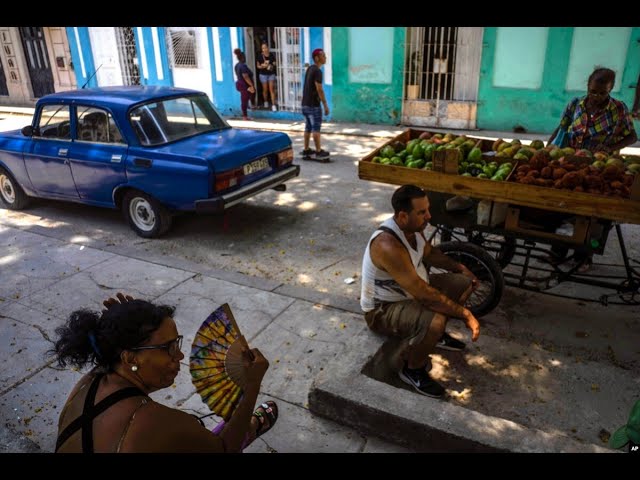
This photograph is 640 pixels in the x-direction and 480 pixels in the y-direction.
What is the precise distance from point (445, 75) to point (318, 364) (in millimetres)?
10191

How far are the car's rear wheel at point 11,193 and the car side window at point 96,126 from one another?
1.80 m

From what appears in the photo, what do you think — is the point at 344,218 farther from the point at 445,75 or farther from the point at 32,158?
the point at 445,75

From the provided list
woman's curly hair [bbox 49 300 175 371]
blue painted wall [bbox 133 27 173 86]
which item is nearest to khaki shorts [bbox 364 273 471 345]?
woman's curly hair [bbox 49 300 175 371]

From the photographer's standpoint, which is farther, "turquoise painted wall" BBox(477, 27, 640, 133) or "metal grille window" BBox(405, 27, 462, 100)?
"metal grille window" BBox(405, 27, 462, 100)

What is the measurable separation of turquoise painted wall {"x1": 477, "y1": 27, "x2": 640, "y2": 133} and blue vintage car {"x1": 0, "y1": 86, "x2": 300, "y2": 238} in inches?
267

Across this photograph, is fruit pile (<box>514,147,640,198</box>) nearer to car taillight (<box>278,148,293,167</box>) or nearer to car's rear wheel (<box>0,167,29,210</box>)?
car taillight (<box>278,148,293,167</box>)

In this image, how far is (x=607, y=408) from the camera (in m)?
3.43

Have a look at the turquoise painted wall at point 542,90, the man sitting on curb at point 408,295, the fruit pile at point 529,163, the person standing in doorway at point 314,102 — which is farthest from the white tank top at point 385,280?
the turquoise painted wall at point 542,90

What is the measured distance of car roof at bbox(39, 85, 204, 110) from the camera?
248 inches

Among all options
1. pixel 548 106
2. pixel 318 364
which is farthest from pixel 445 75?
pixel 318 364

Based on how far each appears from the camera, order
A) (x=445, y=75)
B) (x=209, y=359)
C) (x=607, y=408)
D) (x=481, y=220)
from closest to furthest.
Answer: (x=209, y=359), (x=607, y=408), (x=481, y=220), (x=445, y=75)

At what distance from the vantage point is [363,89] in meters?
13.2

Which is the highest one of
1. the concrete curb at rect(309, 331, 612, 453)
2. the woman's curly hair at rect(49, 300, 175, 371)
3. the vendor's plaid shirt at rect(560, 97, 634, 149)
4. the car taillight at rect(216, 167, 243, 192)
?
the vendor's plaid shirt at rect(560, 97, 634, 149)

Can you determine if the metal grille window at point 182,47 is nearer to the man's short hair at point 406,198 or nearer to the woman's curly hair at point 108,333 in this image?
the man's short hair at point 406,198
